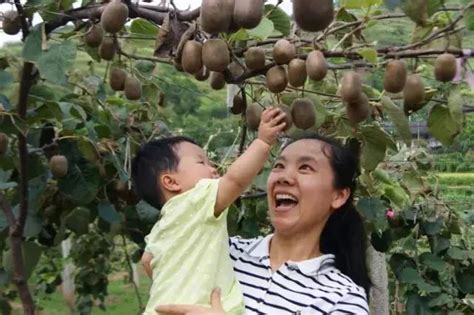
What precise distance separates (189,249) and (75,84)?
0.72 m

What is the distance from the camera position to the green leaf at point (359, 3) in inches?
52.4

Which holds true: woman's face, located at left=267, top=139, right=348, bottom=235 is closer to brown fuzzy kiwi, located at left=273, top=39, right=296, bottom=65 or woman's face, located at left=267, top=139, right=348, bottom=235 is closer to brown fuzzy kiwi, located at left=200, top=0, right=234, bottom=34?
brown fuzzy kiwi, located at left=273, top=39, right=296, bottom=65

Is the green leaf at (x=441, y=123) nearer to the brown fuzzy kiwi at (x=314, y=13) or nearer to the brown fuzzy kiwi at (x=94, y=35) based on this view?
the brown fuzzy kiwi at (x=314, y=13)

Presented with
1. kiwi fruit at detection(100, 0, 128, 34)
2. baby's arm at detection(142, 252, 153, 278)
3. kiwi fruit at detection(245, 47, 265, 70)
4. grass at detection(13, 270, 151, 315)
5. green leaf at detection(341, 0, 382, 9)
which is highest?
green leaf at detection(341, 0, 382, 9)

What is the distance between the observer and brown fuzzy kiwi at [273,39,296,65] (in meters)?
1.34

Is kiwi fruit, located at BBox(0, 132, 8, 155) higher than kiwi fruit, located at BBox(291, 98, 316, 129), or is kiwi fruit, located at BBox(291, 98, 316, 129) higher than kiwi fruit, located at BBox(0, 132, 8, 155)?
kiwi fruit, located at BBox(291, 98, 316, 129)

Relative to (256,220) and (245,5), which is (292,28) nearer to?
(245,5)

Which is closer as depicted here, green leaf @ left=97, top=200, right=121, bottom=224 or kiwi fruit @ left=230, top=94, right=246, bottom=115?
kiwi fruit @ left=230, top=94, right=246, bottom=115

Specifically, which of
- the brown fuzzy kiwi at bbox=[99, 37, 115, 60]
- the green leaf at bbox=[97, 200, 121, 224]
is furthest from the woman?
the green leaf at bbox=[97, 200, 121, 224]

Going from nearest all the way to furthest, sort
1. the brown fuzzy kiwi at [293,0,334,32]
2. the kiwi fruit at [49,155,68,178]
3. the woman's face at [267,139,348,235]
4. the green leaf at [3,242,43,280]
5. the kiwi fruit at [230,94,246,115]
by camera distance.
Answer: the brown fuzzy kiwi at [293,0,334,32], the woman's face at [267,139,348,235], the kiwi fruit at [230,94,246,115], the kiwi fruit at [49,155,68,178], the green leaf at [3,242,43,280]

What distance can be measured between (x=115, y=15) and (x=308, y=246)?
0.47 metres

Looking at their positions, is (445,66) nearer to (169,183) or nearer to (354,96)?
(354,96)

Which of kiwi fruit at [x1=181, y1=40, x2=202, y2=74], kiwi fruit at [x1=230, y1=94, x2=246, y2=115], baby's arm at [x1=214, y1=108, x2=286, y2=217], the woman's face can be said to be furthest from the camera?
kiwi fruit at [x1=230, y1=94, x2=246, y2=115]

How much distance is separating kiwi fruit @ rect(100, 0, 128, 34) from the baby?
238mm
